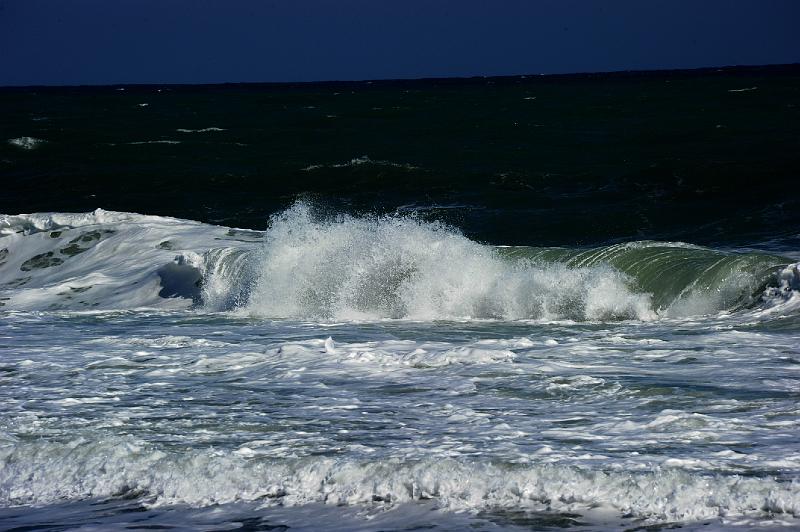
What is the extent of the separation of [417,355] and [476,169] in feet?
55.2

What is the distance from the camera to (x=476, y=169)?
947 inches

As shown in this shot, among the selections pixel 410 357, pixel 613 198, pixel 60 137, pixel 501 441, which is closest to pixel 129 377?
pixel 410 357

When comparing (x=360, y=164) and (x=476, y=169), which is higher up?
(x=360, y=164)

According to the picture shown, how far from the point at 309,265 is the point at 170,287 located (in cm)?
206

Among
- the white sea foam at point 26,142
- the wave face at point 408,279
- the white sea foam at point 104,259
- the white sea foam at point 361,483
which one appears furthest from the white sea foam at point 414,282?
the white sea foam at point 26,142

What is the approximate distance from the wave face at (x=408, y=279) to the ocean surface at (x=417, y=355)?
3 centimetres

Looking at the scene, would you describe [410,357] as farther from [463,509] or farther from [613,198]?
[613,198]

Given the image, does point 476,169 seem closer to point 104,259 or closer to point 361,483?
point 104,259

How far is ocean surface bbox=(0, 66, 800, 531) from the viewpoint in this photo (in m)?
4.63

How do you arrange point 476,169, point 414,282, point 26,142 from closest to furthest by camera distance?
point 414,282
point 476,169
point 26,142

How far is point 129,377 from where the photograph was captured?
725 cm

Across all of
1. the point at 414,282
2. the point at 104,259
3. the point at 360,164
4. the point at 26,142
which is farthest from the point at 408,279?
the point at 26,142

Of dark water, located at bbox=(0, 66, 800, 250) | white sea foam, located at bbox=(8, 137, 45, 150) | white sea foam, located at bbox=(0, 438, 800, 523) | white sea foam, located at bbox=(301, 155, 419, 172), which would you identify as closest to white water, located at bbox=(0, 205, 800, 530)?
white sea foam, located at bbox=(0, 438, 800, 523)

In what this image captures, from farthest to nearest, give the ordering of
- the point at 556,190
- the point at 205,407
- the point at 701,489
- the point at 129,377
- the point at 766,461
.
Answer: the point at 556,190 → the point at 129,377 → the point at 205,407 → the point at 766,461 → the point at 701,489
